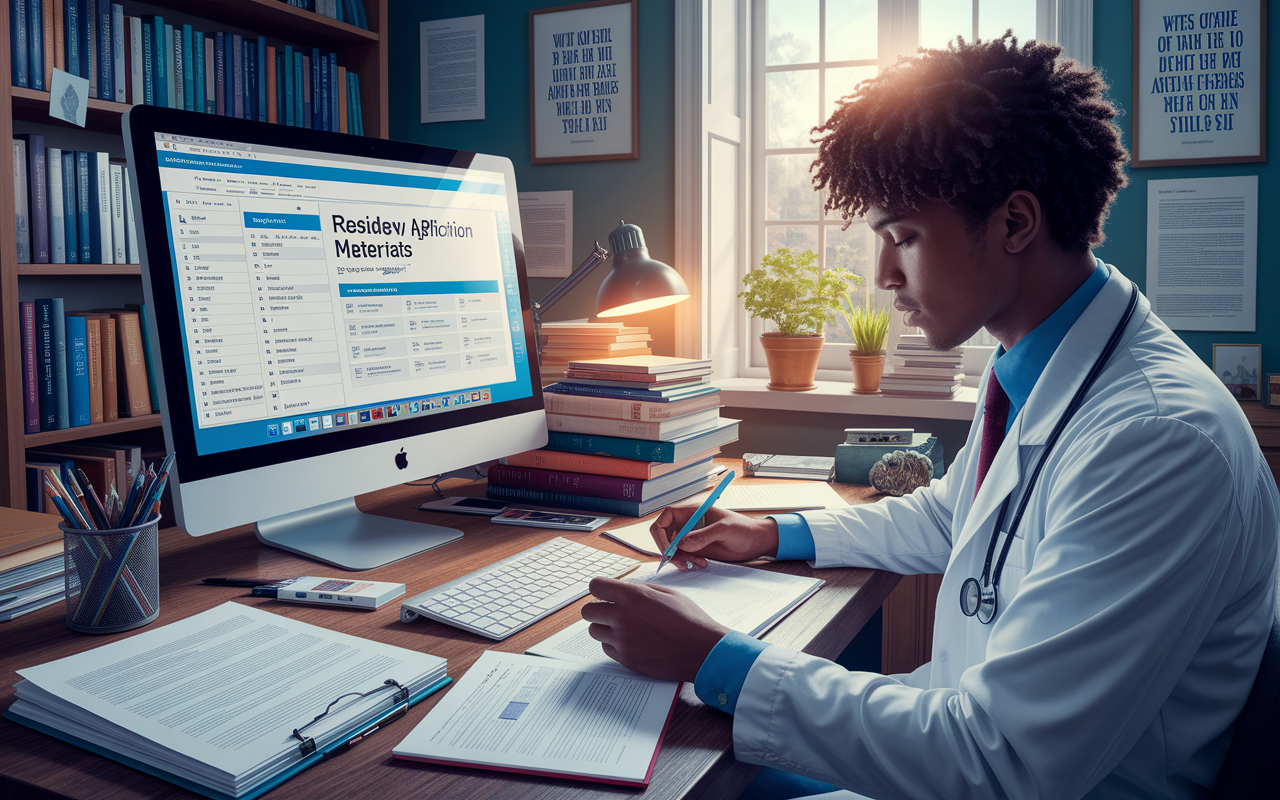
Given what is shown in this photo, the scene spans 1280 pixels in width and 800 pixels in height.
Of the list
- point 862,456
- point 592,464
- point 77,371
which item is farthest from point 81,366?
point 862,456

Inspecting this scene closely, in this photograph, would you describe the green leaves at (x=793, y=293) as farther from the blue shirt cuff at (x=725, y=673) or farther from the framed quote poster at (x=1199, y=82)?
the blue shirt cuff at (x=725, y=673)

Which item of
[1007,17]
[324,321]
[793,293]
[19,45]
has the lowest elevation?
[324,321]

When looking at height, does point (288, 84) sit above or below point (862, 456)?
above

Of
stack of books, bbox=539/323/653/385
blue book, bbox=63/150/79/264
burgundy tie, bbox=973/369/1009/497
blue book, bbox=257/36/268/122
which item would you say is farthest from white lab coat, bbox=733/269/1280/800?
blue book, bbox=257/36/268/122

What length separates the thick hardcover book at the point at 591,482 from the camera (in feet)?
4.56

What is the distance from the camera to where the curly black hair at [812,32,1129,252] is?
875 millimetres

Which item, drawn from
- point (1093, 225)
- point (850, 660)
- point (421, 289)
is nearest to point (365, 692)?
point (421, 289)

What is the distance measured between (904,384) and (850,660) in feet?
2.53

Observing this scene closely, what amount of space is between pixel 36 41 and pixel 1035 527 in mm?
2468

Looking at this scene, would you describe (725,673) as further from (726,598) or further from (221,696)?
(221,696)

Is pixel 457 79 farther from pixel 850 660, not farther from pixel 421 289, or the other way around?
pixel 850 660

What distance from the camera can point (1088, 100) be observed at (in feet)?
3.06

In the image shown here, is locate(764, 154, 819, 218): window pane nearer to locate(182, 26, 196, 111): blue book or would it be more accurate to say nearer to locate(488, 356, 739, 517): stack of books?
locate(488, 356, 739, 517): stack of books

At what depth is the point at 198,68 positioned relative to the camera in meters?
2.51
